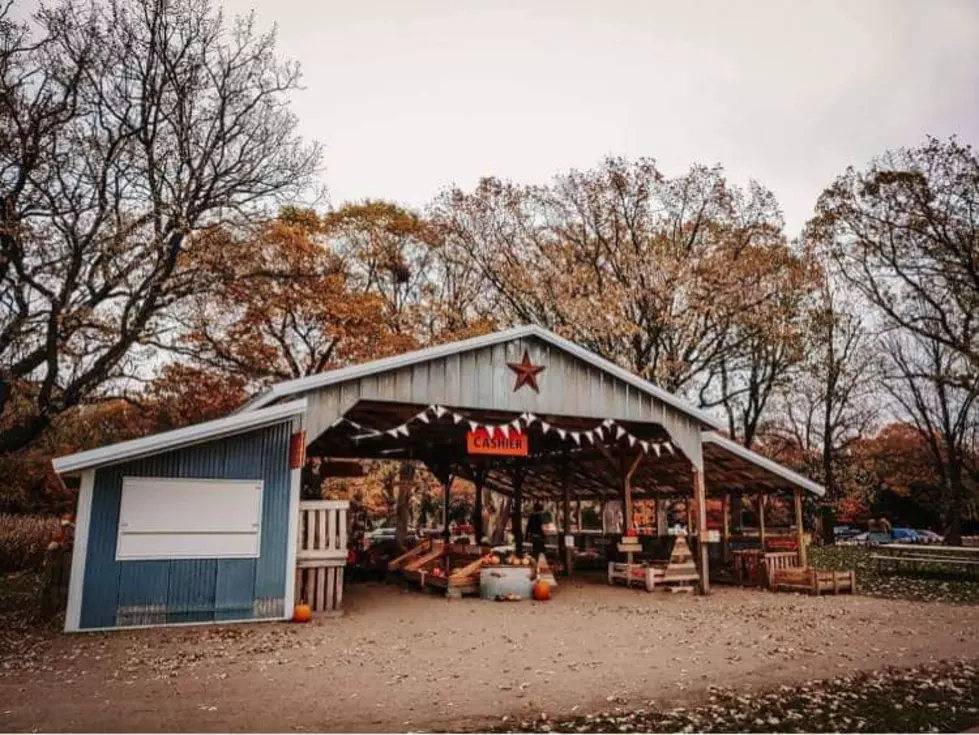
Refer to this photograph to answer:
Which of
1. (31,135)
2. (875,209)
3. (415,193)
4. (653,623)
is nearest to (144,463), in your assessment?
(31,135)

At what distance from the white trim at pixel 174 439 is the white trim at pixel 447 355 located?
322 mm

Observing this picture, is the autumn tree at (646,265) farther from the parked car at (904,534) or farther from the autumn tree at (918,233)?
the parked car at (904,534)

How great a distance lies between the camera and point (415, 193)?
→ 26203 millimetres

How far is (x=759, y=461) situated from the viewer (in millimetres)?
15930

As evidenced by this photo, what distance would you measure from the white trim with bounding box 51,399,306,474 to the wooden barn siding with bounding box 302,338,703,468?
1.93 ft

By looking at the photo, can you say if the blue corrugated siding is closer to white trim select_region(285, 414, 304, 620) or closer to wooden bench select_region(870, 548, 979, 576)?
white trim select_region(285, 414, 304, 620)

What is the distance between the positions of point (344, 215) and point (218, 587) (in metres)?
16.0

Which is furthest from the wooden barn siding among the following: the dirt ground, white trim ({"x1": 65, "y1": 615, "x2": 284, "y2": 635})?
the dirt ground

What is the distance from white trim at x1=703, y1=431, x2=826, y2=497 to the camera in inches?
598

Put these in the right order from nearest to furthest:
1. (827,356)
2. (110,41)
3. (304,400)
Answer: (304,400) → (110,41) → (827,356)

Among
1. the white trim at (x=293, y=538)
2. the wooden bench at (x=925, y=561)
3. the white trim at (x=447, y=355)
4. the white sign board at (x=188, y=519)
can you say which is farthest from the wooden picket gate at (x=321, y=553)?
the wooden bench at (x=925, y=561)

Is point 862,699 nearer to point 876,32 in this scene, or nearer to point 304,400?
point 304,400

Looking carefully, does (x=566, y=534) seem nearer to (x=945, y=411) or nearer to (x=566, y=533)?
(x=566, y=533)

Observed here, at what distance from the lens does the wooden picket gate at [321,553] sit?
37.2 ft
